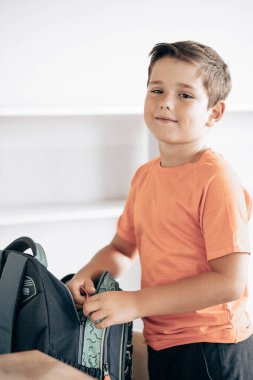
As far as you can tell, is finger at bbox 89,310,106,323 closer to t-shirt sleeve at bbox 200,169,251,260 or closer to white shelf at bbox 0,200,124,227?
t-shirt sleeve at bbox 200,169,251,260

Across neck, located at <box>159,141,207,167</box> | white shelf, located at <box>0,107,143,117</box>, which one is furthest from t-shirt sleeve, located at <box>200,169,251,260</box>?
white shelf, located at <box>0,107,143,117</box>

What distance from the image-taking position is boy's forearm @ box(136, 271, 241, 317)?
1586 mm

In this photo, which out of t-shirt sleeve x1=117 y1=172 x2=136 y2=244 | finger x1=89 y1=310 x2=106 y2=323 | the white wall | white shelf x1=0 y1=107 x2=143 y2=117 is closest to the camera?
finger x1=89 y1=310 x2=106 y2=323

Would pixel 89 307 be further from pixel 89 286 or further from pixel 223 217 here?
pixel 223 217

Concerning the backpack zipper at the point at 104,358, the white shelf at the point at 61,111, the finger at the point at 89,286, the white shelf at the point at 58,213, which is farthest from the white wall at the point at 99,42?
the backpack zipper at the point at 104,358

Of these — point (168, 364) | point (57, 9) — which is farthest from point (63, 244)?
point (168, 364)

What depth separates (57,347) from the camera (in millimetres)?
1584

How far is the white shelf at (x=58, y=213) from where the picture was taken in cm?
267

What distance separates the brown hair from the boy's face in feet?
0.05

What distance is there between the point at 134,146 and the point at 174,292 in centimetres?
152

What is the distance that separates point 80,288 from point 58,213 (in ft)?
3.30

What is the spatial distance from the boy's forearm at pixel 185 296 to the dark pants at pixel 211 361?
115 mm

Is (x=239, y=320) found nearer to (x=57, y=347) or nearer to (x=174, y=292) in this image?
(x=174, y=292)

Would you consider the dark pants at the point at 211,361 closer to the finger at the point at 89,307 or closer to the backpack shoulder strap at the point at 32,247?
the finger at the point at 89,307
